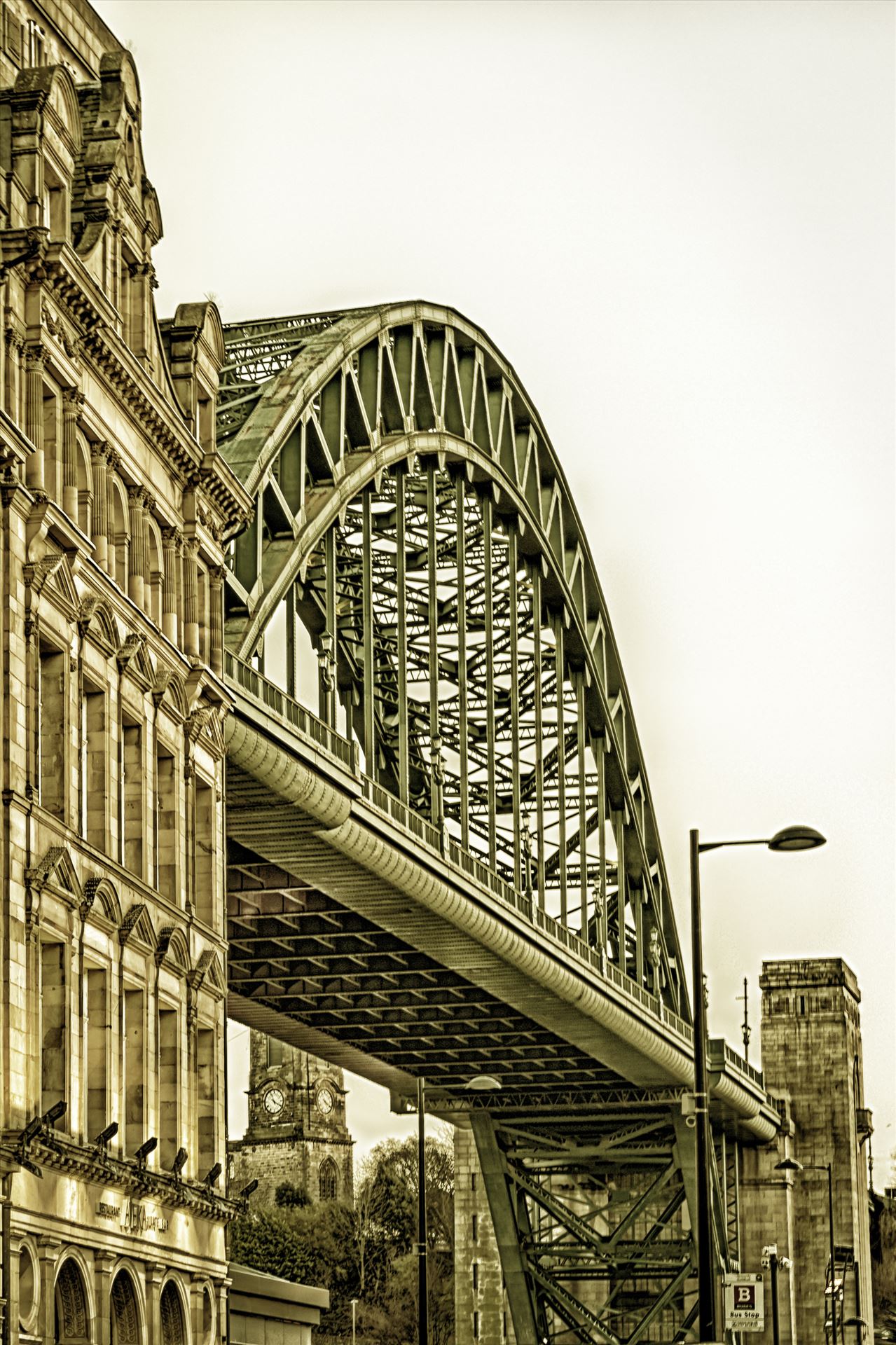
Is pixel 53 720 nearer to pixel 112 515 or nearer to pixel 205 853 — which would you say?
pixel 112 515

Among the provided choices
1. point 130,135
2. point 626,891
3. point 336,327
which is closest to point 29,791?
point 130,135

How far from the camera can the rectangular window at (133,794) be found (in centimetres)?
4600

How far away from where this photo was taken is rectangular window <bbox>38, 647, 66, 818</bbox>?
137ft

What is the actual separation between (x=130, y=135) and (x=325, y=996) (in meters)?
49.3

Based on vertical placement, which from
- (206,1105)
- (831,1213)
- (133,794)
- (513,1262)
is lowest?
(206,1105)

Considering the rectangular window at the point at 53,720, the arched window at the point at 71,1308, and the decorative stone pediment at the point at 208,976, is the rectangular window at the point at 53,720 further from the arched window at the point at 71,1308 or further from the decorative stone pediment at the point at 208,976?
the decorative stone pediment at the point at 208,976

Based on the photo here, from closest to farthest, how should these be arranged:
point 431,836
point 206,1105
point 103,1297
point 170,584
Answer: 1. point 103,1297
2. point 206,1105
3. point 170,584
4. point 431,836

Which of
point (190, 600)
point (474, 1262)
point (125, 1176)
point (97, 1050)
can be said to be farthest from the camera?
point (474, 1262)

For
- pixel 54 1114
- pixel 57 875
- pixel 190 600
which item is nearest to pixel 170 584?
pixel 190 600

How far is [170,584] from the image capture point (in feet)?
163

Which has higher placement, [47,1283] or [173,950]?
[173,950]

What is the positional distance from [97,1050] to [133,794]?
5.19 m

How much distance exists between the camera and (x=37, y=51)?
46.9m

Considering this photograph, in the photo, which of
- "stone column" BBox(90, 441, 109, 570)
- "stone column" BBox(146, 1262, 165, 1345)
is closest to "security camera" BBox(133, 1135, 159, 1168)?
"stone column" BBox(146, 1262, 165, 1345)
